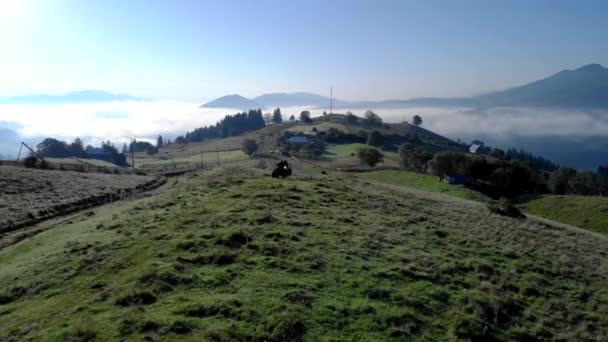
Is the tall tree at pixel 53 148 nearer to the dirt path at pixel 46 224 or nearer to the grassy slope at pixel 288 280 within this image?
the dirt path at pixel 46 224

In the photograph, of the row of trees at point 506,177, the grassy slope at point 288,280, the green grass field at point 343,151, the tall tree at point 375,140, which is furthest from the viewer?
the tall tree at point 375,140

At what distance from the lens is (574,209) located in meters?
68.4

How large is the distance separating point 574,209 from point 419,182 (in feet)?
105

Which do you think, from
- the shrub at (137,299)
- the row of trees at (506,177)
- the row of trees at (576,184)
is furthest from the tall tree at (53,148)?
the shrub at (137,299)

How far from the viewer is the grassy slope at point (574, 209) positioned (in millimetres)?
61344

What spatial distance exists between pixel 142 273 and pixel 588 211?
71.2 m

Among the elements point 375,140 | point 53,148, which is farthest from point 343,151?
point 53,148

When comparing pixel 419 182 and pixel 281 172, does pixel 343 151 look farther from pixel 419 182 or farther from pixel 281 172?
pixel 281 172

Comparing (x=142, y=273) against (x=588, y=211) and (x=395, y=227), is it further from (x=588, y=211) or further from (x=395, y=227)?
(x=588, y=211)

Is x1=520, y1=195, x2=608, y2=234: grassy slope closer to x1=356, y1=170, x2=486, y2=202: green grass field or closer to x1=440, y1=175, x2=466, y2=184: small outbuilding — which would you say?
x1=356, y1=170, x2=486, y2=202: green grass field

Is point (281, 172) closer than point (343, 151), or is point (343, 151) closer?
point (281, 172)

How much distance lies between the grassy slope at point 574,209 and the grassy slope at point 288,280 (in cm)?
4480

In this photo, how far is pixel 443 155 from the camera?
340ft

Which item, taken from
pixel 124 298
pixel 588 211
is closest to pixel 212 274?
pixel 124 298
